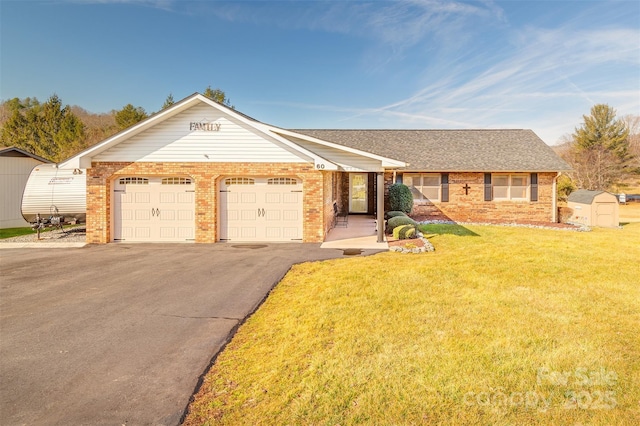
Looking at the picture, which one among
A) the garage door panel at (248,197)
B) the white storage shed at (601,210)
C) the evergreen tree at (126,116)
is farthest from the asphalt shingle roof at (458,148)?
the evergreen tree at (126,116)

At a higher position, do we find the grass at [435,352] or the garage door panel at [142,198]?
the garage door panel at [142,198]

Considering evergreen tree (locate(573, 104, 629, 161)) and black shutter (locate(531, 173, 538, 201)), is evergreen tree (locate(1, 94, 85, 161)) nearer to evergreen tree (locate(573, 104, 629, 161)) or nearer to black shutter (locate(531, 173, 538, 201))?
black shutter (locate(531, 173, 538, 201))

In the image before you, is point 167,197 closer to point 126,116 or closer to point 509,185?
point 509,185

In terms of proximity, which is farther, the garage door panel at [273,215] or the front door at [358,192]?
the front door at [358,192]

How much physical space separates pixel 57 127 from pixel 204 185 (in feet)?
117

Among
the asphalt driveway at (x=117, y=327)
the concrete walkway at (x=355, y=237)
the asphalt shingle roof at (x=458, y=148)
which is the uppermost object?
the asphalt shingle roof at (x=458, y=148)

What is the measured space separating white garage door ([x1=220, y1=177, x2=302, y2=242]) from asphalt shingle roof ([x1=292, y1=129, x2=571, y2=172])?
18.6ft

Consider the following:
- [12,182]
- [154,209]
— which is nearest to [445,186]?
[154,209]

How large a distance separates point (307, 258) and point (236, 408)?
6851mm

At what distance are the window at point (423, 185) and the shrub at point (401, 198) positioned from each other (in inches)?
42.1

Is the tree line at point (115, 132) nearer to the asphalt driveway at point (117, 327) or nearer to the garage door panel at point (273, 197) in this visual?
the garage door panel at point (273, 197)

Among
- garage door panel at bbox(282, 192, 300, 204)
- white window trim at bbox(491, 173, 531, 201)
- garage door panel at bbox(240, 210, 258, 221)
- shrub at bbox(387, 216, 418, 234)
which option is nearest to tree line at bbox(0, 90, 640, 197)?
white window trim at bbox(491, 173, 531, 201)

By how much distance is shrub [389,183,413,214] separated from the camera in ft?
58.0

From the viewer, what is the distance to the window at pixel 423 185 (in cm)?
1895
